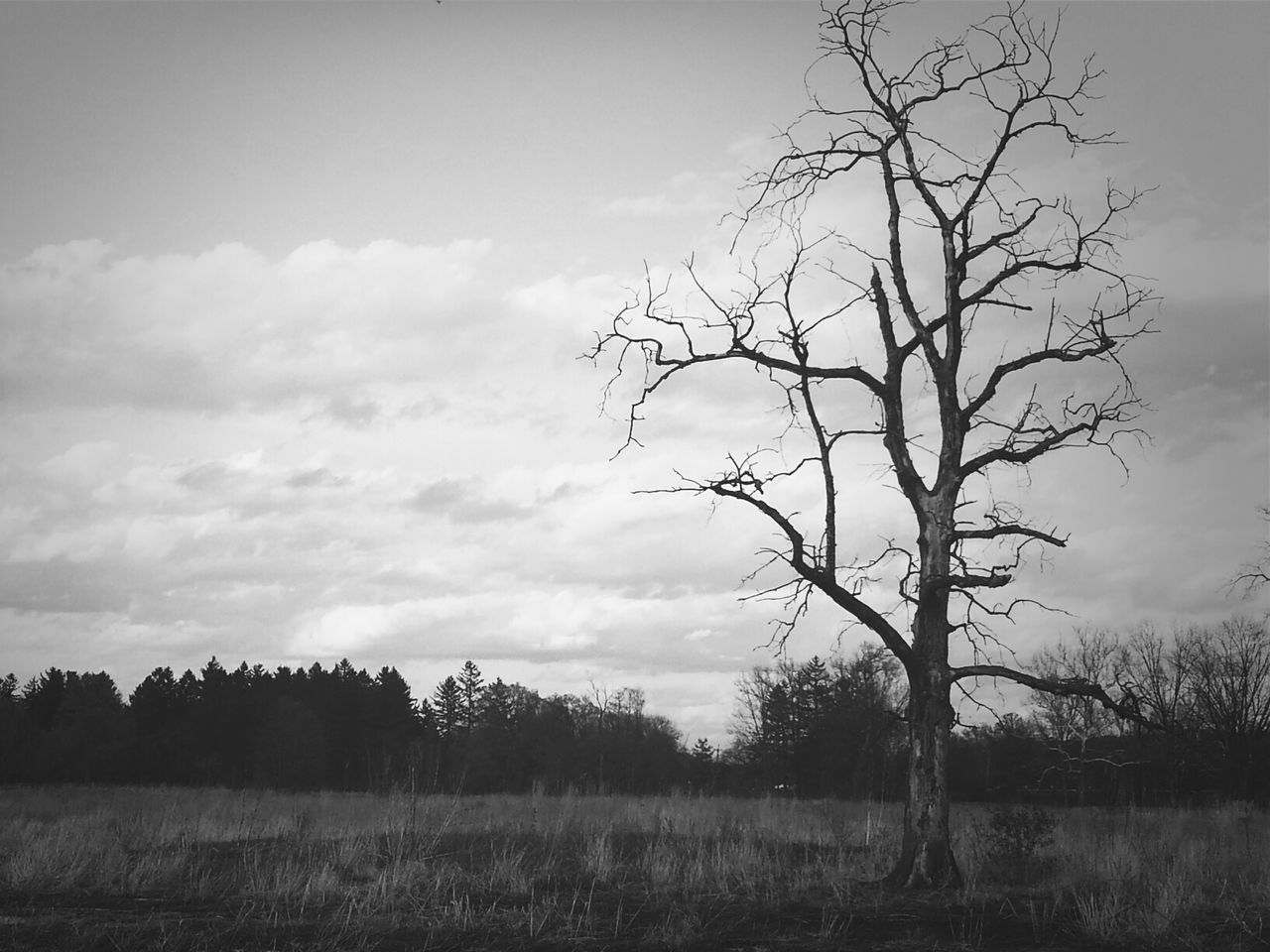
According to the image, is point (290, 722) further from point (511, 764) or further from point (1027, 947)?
point (1027, 947)

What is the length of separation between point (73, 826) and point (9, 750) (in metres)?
44.9

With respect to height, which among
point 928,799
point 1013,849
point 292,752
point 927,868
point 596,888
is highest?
point 928,799

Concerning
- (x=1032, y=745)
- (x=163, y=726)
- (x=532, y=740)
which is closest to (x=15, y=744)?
(x=163, y=726)

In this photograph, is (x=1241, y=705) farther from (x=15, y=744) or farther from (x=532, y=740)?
(x=15, y=744)

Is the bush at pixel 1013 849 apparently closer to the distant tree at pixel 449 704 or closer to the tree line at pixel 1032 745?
the tree line at pixel 1032 745

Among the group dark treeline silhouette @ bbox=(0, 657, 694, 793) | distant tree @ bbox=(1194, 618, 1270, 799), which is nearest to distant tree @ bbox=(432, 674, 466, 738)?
dark treeline silhouette @ bbox=(0, 657, 694, 793)

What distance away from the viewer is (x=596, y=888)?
34.2 ft

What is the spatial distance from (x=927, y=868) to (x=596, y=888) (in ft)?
11.9

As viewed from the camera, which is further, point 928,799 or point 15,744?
point 15,744

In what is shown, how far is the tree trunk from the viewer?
10.0 meters

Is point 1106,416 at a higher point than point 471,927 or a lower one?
higher

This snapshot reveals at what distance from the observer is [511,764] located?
55781 millimetres

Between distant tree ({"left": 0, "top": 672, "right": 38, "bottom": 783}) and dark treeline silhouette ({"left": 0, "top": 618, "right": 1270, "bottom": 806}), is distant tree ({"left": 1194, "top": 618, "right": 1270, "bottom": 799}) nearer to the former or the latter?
dark treeline silhouette ({"left": 0, "top": 618, "right": 1270, "bottom": 806})

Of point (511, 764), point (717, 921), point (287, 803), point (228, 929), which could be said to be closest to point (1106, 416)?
point (717, 921)
